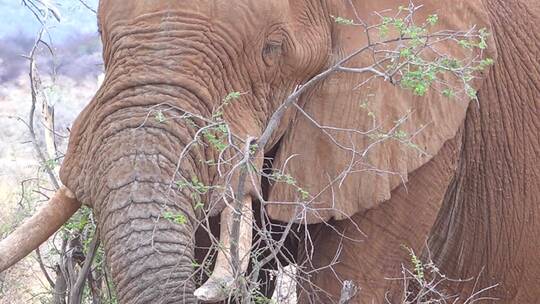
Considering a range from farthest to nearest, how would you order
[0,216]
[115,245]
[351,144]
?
[0,216] → [351,144] → [115,245]

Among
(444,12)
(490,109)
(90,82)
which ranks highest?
(90,82)

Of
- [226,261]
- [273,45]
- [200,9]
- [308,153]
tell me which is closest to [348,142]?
[308,153]

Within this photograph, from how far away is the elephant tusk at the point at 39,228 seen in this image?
397cm

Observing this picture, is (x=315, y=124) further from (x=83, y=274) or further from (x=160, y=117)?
(x=83, y=274)

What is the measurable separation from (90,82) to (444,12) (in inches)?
523

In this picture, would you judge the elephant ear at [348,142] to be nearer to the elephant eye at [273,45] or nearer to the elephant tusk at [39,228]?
the elephant eye at [273,45]

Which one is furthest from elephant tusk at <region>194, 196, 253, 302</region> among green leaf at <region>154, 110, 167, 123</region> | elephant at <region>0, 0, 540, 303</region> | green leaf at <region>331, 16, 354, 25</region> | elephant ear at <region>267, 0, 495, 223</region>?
green leaf at <region>331, 16, 354, 25</region>

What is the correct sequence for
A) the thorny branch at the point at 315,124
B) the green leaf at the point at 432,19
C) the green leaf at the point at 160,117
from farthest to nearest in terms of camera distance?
the green leaf at the point at 432,19, the green leaf at the point at 160,117, the thorny branch at the point at 315,124

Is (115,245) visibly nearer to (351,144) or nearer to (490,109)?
(351,144)

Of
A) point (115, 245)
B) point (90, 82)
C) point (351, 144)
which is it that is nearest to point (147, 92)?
point (115, 245)

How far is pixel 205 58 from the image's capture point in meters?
4.05

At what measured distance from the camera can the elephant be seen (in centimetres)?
376

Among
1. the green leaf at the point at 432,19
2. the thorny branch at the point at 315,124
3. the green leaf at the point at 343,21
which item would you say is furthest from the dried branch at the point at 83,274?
the green leaf at the point at 432,19

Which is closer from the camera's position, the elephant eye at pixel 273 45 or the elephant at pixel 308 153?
the elephant at pixel 308 153
